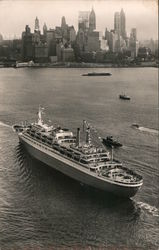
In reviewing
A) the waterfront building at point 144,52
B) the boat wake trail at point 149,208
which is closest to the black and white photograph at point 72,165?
the boat wake trail at point 149,208

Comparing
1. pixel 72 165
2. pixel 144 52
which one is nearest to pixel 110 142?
pixel 72 165

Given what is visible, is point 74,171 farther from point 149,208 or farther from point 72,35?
point 72,35

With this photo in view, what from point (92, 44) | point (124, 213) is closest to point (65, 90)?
point (92, 44)

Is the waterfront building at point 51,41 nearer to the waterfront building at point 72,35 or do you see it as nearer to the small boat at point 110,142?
the waterfront building at point 72,35

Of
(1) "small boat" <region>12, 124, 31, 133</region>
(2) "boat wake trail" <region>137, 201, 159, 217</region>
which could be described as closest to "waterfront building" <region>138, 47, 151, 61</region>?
(1) "small boat" <region>12, 124, 31, 133</region>

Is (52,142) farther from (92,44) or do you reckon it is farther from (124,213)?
(92,44)

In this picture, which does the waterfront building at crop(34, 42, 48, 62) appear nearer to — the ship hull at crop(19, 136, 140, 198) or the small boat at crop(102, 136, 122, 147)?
the ship hull at crop(19, 136, 140, 198)
